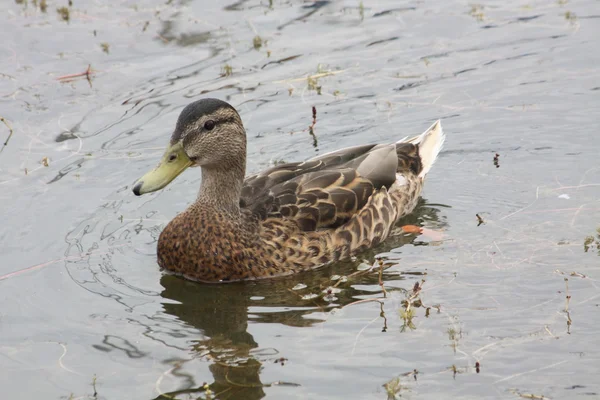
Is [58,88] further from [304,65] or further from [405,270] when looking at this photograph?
[405,270]

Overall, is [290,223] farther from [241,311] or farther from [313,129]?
[313,129]

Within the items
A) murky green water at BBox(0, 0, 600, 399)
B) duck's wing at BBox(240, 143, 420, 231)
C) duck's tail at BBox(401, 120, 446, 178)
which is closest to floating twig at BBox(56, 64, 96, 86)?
murky green water at BBox(0, 0, 600, 399)

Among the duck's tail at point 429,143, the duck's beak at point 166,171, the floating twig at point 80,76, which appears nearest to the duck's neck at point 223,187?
the duck's beak at point 166,171

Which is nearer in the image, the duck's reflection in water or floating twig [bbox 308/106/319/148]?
the duck's reflection in water

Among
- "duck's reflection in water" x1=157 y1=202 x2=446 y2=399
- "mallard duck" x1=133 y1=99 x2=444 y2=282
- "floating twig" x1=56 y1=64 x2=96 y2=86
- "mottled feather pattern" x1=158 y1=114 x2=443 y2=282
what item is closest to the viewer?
"duck's reflection in water" x1=157 y1=202 x2=446 y2=399

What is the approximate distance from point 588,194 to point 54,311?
5.39 metres

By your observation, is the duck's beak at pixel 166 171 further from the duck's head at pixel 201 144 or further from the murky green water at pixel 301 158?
the murky green water at pixel 301 158

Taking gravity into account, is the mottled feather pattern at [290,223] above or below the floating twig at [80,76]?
below

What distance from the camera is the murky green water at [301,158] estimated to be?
750 cm

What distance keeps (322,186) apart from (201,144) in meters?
1.31

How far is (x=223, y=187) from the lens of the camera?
9.42m

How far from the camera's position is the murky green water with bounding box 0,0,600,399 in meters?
7.50

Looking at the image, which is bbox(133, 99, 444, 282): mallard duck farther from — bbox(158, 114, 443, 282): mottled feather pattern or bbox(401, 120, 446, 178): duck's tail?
bbox(401, 120, 446, 178): duck's tail

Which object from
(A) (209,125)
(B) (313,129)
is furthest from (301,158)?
(A) (209,125)
